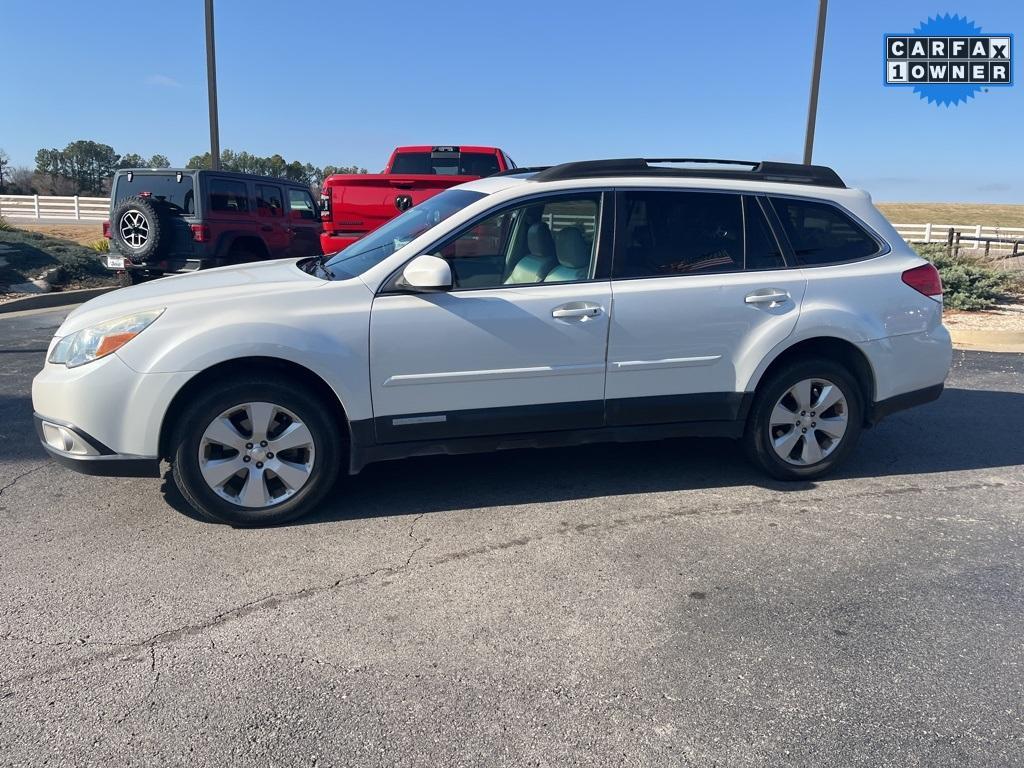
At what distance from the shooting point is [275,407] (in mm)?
4082

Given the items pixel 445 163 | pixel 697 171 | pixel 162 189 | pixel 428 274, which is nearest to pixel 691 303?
pixel 697 171

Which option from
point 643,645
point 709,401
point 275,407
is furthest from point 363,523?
point 709,401

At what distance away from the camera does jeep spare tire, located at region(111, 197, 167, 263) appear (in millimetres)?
11266

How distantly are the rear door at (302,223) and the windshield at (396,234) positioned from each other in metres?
8.92

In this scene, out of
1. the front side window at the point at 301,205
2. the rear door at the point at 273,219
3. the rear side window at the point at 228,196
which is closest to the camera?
the rear side window at the point at 228,196

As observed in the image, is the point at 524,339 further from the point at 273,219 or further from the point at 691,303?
the point at 273,219

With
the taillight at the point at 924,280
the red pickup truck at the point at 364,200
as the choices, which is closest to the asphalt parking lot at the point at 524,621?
the taillight at the point at 924,280

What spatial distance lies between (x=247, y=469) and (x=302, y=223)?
10.4 metres

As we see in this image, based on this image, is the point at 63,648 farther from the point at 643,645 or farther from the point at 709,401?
the point at 709,401

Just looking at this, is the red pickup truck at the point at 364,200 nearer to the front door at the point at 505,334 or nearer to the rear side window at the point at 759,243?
the front door at the point at 505,334

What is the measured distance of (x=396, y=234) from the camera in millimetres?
4820

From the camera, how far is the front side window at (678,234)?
15.1 feet

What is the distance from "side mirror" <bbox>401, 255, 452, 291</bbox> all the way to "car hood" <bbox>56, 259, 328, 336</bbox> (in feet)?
1.56

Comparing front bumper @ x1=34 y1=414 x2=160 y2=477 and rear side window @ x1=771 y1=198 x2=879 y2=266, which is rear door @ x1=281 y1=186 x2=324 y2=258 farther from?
rear side window @ x1=771 y1=198 x2=879 y2=266
